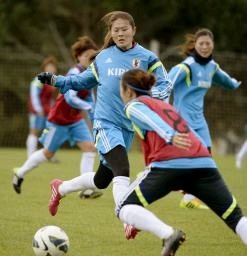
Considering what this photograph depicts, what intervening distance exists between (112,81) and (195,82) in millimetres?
2668

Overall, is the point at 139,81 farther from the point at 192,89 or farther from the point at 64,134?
the point at 64,134

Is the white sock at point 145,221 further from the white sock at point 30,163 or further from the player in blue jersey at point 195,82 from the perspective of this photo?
the white sock at point 30,163

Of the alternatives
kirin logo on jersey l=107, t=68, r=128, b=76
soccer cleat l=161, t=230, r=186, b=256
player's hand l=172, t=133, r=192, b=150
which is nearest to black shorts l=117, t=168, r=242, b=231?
player's hand l=172, t=133, r=192, b=150

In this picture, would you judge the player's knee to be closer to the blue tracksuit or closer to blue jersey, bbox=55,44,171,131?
the blue tracksuit

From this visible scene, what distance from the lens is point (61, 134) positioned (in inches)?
448

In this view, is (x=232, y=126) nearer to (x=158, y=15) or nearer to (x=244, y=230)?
(x=158, y=15)

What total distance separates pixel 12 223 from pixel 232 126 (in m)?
18.3

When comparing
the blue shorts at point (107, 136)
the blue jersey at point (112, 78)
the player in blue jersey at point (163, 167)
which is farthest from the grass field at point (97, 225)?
the blue jersey at point (112, 78)

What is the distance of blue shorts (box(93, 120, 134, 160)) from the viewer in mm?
7582

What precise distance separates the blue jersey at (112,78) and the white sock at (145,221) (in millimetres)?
1636

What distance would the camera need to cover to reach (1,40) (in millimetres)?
28328

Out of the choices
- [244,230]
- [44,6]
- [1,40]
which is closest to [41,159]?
[244,230]

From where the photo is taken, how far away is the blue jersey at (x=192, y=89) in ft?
33.4

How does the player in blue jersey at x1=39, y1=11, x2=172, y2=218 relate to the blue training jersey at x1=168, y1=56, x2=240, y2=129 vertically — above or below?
above
